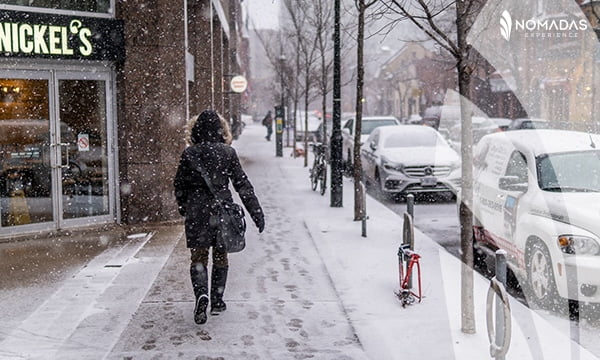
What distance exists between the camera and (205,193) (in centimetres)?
637

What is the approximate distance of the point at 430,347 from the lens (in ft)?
18.5

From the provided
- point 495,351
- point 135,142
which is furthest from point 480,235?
point 135,142

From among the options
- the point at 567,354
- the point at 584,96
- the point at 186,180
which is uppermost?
the point at 584,96

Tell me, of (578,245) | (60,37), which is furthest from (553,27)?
(578,245)

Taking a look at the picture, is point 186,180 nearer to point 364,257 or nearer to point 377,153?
point 364,257

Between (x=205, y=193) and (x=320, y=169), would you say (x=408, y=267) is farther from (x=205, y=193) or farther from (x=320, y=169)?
(x=320, y=169)

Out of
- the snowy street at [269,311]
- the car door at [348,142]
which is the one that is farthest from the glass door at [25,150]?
the car door at [348,142]

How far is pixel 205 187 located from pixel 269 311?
4.18ft

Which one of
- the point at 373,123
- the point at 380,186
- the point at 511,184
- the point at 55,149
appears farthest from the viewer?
the point at 373,123

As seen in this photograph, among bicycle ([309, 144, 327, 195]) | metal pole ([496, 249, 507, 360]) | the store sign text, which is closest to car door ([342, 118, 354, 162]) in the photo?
bicycle ([309, 144, 327, 195])

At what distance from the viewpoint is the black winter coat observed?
6.31 meters

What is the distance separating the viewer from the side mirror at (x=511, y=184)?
24.9 feet

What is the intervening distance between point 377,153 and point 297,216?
15.3 feet

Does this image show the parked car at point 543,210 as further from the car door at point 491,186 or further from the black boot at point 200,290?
the black boot at point 200,290
